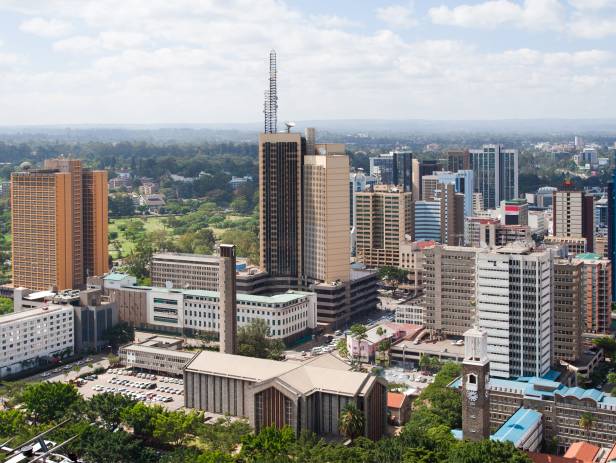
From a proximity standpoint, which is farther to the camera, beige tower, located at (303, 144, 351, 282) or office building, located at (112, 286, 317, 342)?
beige tower, located at (303, 144, 351, 282)

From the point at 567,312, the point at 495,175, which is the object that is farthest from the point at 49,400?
the point at 495,175

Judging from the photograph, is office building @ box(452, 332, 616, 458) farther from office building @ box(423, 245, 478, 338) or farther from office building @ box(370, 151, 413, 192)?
office building @ box(370, 151, 413, 192)

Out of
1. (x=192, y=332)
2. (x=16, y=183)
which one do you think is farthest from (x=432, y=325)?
(x=16, y=183)

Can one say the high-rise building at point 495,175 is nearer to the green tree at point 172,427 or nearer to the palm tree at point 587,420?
the palm tree at point 587,420

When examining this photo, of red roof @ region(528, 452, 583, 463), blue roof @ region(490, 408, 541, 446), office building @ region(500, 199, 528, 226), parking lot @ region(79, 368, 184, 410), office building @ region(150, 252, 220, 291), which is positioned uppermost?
office building @ region(500, 199, 528, 226)

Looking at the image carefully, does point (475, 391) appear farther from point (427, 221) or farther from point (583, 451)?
point (427, 221)

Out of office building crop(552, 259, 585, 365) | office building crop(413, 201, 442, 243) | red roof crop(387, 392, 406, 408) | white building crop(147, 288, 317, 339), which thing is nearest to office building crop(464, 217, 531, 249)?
office building crop(413, 201, 442, 243)

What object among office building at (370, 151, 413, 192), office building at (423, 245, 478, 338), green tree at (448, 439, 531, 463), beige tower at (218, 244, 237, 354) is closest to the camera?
green tree at (448, 439, 531, 463)

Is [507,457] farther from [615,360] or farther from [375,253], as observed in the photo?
[375,253]
